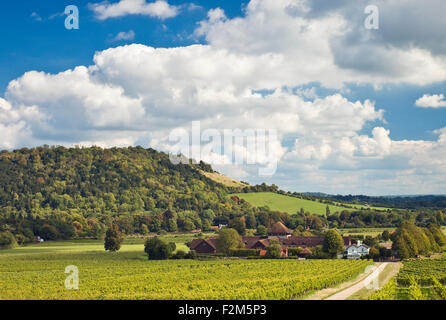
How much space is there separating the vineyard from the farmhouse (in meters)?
22.3

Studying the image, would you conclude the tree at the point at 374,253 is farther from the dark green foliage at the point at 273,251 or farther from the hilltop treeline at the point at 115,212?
the hilltop treeline at the point at 115,212

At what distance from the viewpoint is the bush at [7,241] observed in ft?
324

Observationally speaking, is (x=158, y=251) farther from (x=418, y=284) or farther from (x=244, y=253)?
(x=418, y=284)

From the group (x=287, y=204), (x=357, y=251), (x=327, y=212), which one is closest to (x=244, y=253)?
(x=357, y=251)

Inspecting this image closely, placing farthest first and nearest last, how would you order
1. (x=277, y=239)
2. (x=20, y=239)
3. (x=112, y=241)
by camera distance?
1. (x=20, y=239)
2. (x=277, y=239)
3. (x=112, y=241)

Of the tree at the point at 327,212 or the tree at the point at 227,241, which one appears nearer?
the tree at the point at 227,241

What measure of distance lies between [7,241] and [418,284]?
278 ft

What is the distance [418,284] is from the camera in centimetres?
4794

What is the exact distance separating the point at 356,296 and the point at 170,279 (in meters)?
20.6

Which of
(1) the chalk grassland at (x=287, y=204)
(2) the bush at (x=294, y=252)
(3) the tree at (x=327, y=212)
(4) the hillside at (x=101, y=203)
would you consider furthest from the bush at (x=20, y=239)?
(3) the tree at (x=327, y=212)

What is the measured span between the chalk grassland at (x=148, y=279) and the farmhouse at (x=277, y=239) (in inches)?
493

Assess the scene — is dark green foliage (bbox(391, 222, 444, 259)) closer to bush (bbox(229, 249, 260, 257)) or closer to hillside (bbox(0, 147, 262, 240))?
bush (bbox(229, 249, 260, 257))

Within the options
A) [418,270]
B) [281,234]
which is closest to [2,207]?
[281,234]
